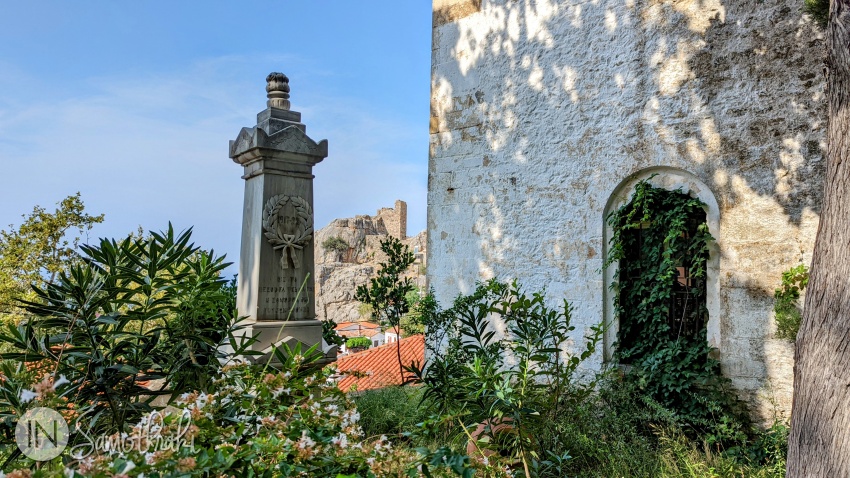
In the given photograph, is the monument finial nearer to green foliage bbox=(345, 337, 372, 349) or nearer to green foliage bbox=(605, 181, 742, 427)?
green foliage bbox=(605, 181, 742, 427)

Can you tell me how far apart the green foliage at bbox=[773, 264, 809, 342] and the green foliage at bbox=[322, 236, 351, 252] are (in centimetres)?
3016

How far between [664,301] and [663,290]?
17cm

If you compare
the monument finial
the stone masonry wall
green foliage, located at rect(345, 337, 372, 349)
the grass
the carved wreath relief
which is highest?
the stone masonry wall

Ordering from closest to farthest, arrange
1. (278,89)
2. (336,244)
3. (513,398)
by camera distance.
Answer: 1. (513,398)
2. (278,89)
3. (336,244)

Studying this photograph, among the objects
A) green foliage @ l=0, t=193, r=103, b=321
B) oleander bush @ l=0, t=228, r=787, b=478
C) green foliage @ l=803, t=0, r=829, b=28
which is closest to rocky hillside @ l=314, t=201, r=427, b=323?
green foliage @ l=0, t=193, r=103, b=321

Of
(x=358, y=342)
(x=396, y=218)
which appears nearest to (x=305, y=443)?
(x=358, y=342)

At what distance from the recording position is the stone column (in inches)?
241

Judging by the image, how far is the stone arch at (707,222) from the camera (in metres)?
5.69

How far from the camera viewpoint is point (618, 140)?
625 cm

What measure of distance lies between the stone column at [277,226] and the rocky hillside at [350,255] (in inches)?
775

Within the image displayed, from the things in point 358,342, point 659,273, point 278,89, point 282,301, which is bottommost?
point 358,342

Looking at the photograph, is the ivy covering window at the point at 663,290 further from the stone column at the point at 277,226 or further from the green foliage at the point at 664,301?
the stone column at the point at 277,226

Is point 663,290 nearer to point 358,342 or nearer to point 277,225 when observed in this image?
point 277,225

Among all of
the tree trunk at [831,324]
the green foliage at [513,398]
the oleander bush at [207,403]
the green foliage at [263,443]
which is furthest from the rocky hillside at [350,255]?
the green foliage at [263,443]
